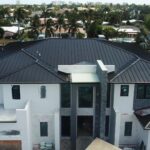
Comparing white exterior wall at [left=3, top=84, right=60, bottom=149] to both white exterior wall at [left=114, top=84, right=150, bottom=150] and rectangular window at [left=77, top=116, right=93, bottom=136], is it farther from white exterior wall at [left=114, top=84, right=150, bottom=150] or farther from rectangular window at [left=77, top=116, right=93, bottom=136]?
white exterior wall at [left=114, top=84, right=150, bottom=150]

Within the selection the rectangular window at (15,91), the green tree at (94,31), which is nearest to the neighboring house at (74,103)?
the rectangular window at (15,91)

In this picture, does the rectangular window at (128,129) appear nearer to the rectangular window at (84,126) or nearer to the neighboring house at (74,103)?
the neighboring house at (74,103)

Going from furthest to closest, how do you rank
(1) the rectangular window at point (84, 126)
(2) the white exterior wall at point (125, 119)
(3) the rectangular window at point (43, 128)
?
(1) the rectangular window at point (84, 126)
(3) the rectangular window at point (43, 128)
(2) the white exterior wall at point (125, 119)

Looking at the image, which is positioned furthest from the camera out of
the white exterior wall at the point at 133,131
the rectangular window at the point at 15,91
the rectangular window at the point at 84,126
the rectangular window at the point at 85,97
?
the rectangular window at the point at 84,126

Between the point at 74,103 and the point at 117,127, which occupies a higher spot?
the point at 74,103

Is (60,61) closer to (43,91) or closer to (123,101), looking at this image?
(43,91)

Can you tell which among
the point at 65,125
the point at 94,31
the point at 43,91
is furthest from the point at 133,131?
the point at 94,31
